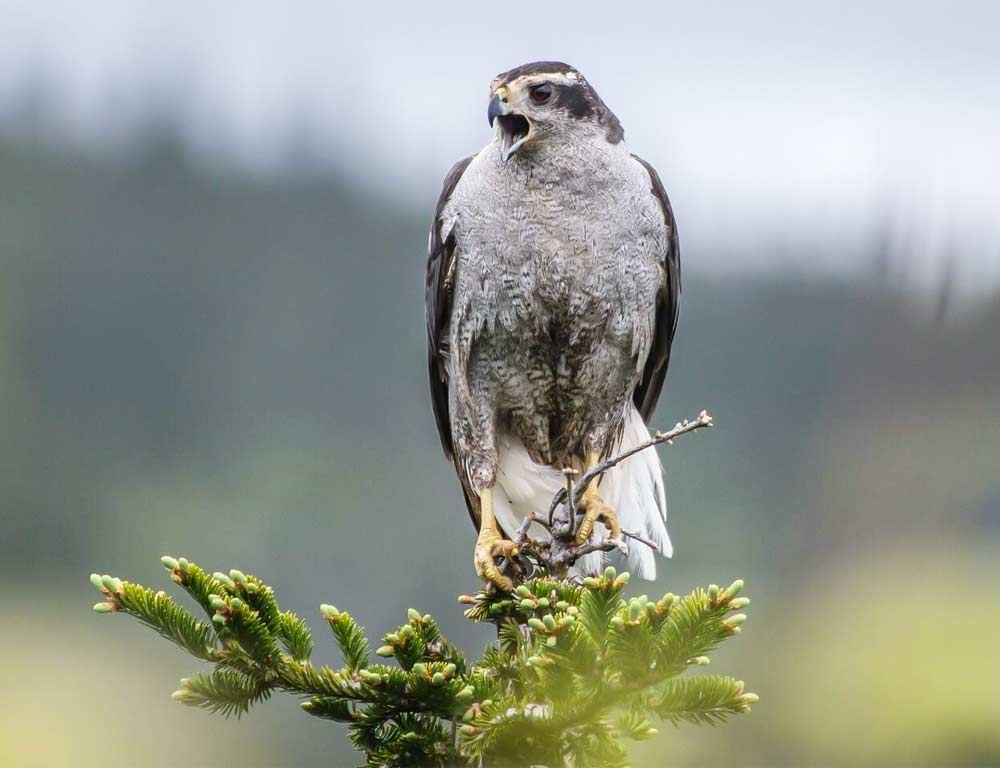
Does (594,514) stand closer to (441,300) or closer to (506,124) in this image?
(441,300)

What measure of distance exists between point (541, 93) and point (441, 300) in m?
1.01

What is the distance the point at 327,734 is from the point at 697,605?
34.0m

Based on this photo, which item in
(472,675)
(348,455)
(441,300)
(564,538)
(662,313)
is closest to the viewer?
(472,675)

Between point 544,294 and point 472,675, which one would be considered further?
point 544,294

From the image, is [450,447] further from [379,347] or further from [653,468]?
[379,347]

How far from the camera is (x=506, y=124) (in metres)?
5.55

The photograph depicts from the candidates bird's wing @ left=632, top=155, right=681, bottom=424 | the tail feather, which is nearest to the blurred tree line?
the tail feather

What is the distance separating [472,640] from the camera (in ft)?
112

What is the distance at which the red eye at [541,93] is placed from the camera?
215 inches

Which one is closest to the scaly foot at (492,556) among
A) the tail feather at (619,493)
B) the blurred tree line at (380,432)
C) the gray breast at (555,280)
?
the tail feather at (619,493)

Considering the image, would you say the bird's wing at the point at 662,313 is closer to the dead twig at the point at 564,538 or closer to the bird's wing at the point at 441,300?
the bird's wing at the point at 441,300

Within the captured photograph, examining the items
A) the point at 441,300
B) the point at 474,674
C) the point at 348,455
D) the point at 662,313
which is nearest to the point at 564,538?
the point at 474,674

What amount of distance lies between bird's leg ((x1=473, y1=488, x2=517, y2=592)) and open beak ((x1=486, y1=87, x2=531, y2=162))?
1539 millimetres

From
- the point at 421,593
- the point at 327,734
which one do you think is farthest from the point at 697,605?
the point at 421,593
